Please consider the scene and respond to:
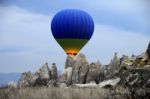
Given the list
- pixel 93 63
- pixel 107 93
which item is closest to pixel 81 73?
pixel 93 63

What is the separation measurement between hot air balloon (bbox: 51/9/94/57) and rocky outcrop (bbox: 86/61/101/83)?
16.4 meters

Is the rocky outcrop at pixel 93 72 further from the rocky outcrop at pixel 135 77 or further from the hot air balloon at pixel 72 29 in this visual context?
the rocky outcrop at pixel 135 77

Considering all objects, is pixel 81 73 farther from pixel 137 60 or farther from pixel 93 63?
pixel 137 60

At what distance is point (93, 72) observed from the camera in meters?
45.5

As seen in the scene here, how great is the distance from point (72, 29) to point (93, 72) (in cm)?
1867

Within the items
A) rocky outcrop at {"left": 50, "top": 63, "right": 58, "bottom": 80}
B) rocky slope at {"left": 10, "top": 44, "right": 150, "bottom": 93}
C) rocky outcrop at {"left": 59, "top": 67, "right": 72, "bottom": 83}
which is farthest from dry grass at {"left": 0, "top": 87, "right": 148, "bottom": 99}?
rocky outcrop at {"left": 50, "top": 63, "right": 58, "bottom": 80}

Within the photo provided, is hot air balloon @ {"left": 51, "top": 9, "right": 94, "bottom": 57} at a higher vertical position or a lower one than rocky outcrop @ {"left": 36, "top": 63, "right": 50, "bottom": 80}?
higher

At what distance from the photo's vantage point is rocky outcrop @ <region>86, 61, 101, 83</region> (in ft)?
143

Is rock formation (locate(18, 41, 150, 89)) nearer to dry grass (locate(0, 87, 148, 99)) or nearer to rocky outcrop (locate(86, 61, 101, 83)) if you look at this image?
rocky outcrop (locate(86, 61, 101, 83))

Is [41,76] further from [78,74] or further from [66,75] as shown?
[78,74]

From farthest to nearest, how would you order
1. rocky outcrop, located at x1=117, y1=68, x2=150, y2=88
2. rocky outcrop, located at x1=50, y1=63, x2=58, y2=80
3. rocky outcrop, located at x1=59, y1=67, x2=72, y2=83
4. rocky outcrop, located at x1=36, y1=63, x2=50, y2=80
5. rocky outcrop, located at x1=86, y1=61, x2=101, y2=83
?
rocky outcrop, located at x1=50, y1=63, x2=58, y2=80, rocky outcrop, located at x1=36, y1=63, x2=50, y2=80, rocky outcrop, located at x1=59, y1=67, x2=72, y2=83, rocky outcrop, located at x1=86, y1=61, x2=101, y2=83, rocky outcrop, located at x1=117, y1=68, x2=150, y2=88

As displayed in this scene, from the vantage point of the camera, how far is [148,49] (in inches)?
1129

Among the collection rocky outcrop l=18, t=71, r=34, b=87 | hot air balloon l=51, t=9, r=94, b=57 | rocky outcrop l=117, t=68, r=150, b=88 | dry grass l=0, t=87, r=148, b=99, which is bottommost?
dry grass l=0, t=87, r=148, b=99

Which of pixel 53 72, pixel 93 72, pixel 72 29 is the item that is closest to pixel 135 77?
pixel 93 72
